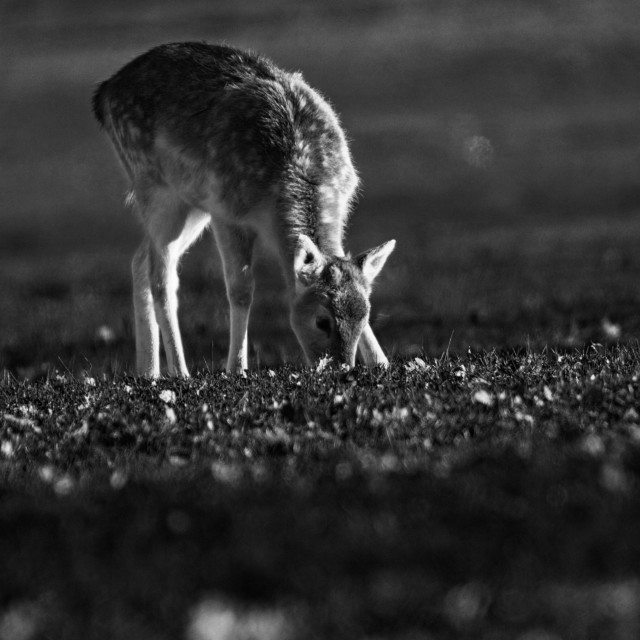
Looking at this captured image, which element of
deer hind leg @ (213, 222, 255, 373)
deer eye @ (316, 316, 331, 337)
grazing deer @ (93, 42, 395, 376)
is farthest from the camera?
deer hind leg @ (213, 222, 255, 373)

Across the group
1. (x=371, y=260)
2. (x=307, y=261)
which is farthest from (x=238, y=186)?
(x=371, y=260)

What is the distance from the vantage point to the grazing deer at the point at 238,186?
9438 mm

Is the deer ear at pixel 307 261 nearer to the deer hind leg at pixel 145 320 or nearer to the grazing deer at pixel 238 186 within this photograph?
the grazing deer at pixel 238 186

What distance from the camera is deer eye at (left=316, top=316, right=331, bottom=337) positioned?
922cm

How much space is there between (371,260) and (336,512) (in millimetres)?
4823

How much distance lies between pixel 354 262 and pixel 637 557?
17.7ft

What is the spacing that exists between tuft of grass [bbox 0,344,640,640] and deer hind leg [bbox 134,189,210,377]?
11.4ft

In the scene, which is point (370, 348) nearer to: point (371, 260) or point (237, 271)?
point (371, 260)

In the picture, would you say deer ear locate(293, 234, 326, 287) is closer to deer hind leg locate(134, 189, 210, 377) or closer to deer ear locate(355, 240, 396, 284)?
deer ear locate(355, 240, 396, 284)

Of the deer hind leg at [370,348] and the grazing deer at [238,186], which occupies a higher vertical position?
the grazing deer at [238,186]

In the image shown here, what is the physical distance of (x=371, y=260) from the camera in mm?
9648

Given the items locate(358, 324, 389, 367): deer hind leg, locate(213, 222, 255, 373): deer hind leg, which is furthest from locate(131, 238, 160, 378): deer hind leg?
locate(358, 324, 389, 367): deer hind leg

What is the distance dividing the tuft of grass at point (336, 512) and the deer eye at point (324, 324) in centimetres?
149

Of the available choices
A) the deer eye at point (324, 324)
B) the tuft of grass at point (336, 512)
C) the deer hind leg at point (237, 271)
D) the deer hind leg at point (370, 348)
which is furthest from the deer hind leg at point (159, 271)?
the tuft of grass at point (336, 512)
